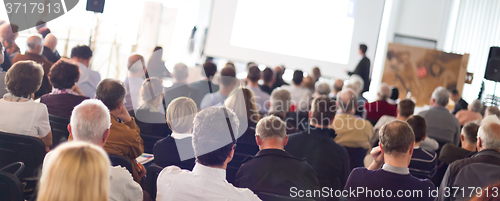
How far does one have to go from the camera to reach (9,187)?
155cm

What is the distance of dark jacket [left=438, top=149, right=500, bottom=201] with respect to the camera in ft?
7.68

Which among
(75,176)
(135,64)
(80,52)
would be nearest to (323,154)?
(75,176)

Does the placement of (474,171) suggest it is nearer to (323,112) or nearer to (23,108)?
(323,112)

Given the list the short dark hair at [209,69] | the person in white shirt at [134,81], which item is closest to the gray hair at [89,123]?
the person in white shirt at [134,81]

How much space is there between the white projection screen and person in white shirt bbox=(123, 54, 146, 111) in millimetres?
3383

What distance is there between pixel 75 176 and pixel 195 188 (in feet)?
2.05

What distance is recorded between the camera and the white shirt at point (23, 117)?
2.31m

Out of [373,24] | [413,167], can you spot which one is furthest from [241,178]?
[373,24]

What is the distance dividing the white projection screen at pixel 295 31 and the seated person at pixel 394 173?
5.53 meters

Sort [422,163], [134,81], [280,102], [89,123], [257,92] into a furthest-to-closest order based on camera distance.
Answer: [257,92] → [134,81] → [280,102] → [422,163] → [89,123]

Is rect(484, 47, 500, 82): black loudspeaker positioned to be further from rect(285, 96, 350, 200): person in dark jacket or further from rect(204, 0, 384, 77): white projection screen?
rect(285, 96, 350, 200): person in dark jacket

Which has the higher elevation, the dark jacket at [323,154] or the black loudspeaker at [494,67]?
the black loudspeaker at [494,67]

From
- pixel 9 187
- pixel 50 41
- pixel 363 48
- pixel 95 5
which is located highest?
pixel 363 48

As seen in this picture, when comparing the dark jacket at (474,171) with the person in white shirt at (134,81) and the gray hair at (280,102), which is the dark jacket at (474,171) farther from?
the person in white shirt at (134,81)
